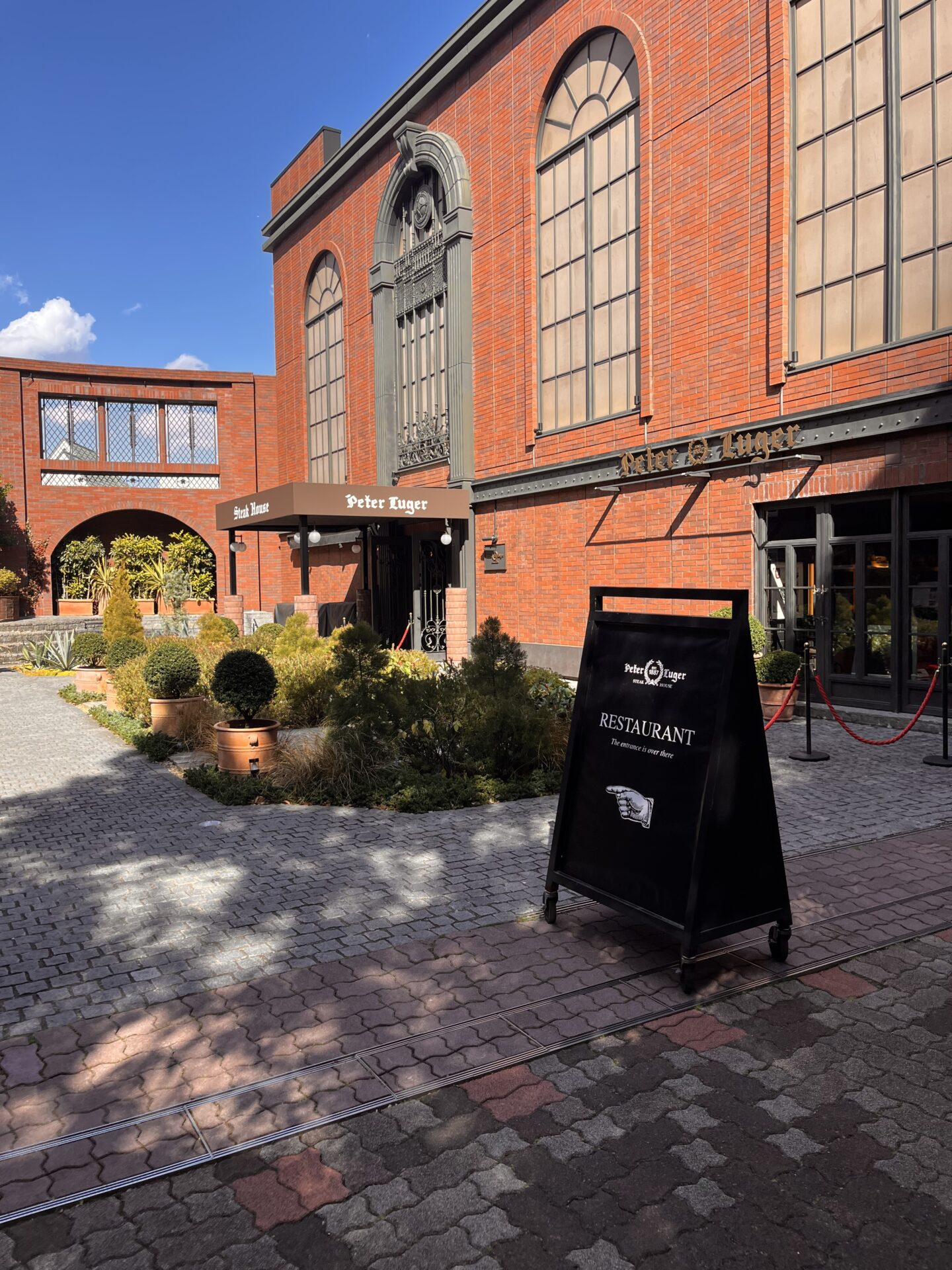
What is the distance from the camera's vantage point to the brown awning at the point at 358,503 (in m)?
18.8

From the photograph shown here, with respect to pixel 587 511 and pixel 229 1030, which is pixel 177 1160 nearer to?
pixel 229 1030

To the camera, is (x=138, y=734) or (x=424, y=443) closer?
(x=138, y=734)

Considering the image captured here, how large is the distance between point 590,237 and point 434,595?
941 cm

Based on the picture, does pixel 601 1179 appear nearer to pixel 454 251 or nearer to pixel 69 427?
→ pixel 454 251

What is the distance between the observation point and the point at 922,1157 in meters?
3.05

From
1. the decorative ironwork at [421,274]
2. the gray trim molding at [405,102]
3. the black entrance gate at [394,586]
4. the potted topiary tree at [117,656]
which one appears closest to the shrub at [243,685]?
the potted topiary tree at [117,656]

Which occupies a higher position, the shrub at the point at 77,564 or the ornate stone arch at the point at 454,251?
the ornate stone arch at the point at 454,251

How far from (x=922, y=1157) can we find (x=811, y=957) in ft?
5.26

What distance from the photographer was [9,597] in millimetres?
29781

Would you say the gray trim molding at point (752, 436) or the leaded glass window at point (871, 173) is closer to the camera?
the leaded glass window at point (871, 173)

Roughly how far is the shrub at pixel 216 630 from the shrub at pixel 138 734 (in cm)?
415

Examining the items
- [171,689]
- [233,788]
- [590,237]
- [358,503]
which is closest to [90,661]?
[358,503]

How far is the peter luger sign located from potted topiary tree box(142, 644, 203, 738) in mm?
8050

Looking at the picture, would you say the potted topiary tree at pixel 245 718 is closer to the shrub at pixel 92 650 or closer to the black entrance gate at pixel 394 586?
the shrub at pixel 92 650
